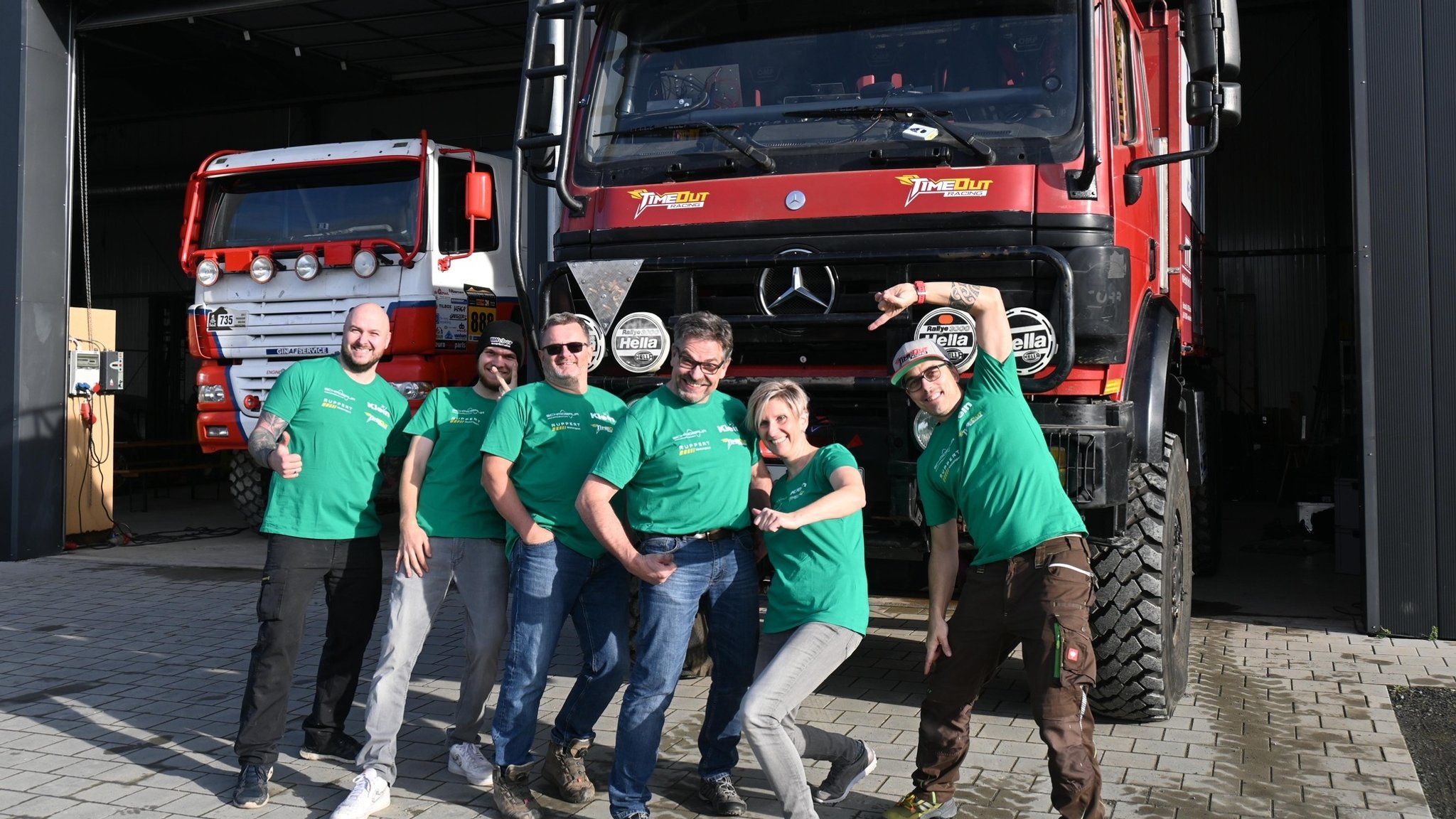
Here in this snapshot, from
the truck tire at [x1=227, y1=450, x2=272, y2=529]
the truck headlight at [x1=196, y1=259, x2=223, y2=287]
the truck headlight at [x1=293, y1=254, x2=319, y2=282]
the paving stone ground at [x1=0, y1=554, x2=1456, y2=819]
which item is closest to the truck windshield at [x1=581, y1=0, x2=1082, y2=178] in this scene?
the paving stone ground at [x1=0, y1=554, x2=1456, y2=819]

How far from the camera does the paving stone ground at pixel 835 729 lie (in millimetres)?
4191

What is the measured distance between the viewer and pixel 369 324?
458 centimetres

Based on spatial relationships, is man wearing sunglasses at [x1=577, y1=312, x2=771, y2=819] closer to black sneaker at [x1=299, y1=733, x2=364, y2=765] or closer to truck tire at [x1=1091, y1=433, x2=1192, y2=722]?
black sneaker at [x1=299, y1=733, x2=364, y2=765]

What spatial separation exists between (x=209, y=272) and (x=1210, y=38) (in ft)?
25.5

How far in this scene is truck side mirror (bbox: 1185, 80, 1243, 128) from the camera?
4609mm

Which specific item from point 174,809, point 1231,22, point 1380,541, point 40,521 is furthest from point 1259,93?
point 174,809

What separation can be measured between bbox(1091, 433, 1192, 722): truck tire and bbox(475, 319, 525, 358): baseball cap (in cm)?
228

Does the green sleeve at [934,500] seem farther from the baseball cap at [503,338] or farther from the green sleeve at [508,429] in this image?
the baseball cap at [503,338]

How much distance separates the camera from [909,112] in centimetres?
482

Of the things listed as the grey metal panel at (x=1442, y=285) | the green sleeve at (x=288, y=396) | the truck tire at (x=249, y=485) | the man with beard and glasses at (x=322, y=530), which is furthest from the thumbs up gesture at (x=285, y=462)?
the truck tire at (x=249, y=485)

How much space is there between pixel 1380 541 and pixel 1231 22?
3.37m

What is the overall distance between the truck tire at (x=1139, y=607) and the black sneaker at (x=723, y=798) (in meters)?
1.47

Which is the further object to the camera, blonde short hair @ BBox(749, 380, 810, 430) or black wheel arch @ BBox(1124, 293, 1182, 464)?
black wheel arch @ BBox(1124, 293, 1182, 464)

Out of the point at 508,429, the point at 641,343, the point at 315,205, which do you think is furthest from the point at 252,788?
the point at 315,205
